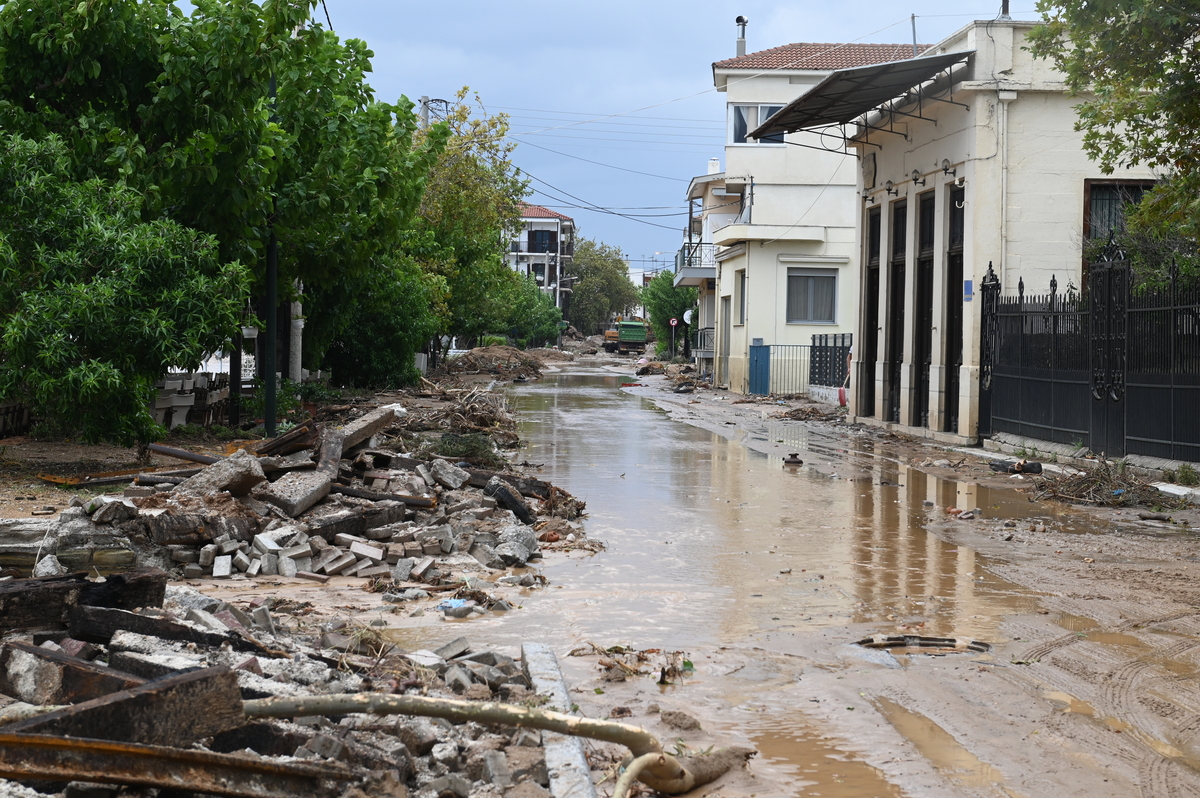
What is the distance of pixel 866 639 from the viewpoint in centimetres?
656

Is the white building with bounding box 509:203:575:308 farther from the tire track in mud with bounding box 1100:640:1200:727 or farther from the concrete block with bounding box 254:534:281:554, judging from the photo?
the tire track in mud with bounding box 1100:640:1200:727

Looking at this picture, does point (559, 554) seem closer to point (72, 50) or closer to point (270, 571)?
point (270, 571)

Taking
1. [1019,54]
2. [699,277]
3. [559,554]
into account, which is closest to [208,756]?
[559,554]

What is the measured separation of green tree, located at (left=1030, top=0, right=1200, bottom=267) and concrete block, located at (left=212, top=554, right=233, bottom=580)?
938cm

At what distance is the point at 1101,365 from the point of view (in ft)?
50.9

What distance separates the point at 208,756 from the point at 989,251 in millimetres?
18199

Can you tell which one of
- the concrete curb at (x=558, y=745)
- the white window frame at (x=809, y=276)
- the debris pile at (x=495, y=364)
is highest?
the white window frame at (x=809, y=276)

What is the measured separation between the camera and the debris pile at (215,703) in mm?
3488

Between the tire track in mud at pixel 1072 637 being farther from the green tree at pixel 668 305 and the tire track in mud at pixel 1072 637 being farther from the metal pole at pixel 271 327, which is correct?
the green tree at pixel 668 305

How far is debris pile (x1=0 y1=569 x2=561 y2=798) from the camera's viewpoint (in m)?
3.49

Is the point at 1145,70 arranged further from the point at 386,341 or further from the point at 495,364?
the point at 495,364

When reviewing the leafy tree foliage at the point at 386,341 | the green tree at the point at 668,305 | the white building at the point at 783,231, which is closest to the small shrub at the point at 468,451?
the leafy tree foliage at the point at 386,341

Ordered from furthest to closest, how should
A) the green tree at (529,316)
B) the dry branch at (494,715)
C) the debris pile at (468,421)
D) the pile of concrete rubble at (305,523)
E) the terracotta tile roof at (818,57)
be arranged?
the green tree at (529,316) → the terracotta tile roof at (818,57) → the debris pile at (468,421) → the pile of concrete rubble at (305,523) → the dry branch at (494,715)

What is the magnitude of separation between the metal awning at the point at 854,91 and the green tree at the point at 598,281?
3661 inches
